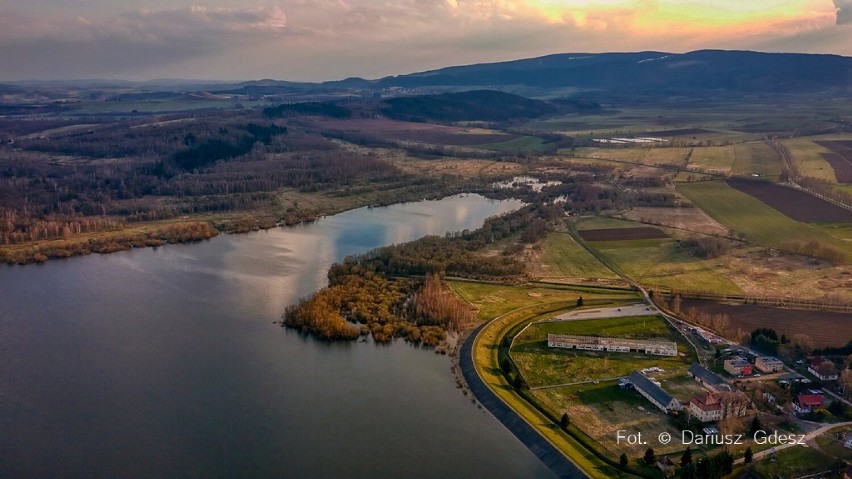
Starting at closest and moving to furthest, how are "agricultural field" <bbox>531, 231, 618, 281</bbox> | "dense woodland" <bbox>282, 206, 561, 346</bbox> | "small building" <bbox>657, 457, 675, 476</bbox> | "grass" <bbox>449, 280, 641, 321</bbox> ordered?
"small building" <bbox>657, 457, 675, 476</bbox> < "dense woodland" <bbox>282, 206, 561, 346</bbox> < "grass" <bbox>449, 280, 641, 321</bbox> < "agricultural field" <bbox>531, 231, 618, 281</bbox>

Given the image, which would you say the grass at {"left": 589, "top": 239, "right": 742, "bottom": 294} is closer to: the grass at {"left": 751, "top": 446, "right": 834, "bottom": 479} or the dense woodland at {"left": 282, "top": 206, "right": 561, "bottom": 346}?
the dense woodland at {"left": 282, "top": 206, "right": 561, "bottom": 346}

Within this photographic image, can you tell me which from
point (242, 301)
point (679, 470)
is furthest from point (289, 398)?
point (679, 470)

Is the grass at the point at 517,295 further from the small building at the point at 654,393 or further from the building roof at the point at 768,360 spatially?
the small building at the point at 654,393

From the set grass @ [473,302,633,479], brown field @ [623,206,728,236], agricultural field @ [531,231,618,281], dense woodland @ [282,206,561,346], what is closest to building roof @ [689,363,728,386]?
grass @ [473,302,633,479]

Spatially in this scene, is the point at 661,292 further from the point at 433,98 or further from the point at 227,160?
the point at 433,98

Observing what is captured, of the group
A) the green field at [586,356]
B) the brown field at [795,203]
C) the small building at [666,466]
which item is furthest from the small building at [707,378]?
the brown field at [795,203]

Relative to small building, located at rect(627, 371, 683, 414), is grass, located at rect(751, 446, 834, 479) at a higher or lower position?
lower

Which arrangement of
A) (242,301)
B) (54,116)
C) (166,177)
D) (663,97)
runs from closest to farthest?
(242,301)
(166,177)
(54,116)
(663,97)
